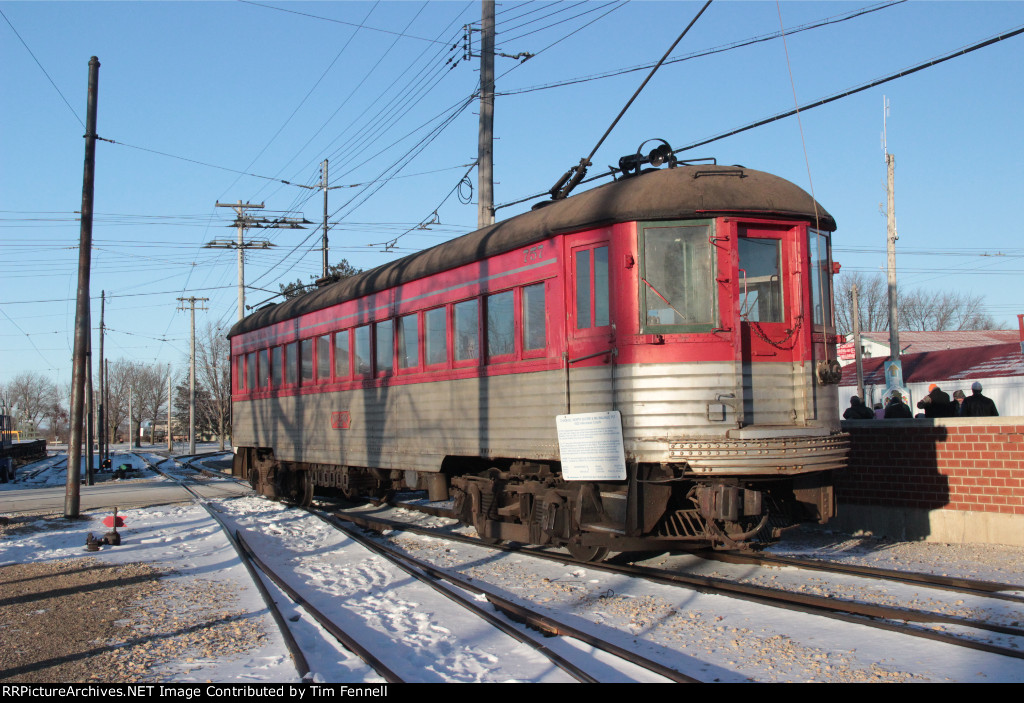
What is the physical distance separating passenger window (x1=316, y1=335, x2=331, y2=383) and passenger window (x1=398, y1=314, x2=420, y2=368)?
275 centimetres

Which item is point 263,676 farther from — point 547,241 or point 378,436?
point 378,436

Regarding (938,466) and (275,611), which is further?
(938,466)

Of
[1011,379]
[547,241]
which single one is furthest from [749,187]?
[1011,379]

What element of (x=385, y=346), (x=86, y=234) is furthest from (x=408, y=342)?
(x=86, y=234)

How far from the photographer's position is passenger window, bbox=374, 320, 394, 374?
1141 cm

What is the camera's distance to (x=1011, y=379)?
25562 millimetres

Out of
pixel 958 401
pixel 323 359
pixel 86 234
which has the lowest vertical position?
pixel 958 401

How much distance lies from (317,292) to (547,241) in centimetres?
768

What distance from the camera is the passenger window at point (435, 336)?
33.0ft

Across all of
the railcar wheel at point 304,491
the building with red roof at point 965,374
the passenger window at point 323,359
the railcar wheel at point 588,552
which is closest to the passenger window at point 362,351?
the passenger window at point 323,359

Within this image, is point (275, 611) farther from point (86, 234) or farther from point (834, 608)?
point (86, 234)

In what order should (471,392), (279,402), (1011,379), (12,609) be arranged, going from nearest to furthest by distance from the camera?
(12,609) → (471,392) → (279,402) → (1011,379)

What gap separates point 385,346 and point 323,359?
2.57 meters

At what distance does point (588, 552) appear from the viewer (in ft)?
28.2
